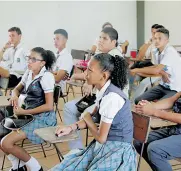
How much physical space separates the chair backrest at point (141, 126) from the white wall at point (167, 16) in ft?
16.7

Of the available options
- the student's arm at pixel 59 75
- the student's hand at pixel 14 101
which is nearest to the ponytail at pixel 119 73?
the student's hand at pixel 14 101

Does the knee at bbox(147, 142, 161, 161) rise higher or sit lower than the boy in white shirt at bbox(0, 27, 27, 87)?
lower

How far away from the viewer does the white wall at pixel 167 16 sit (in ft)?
22.7

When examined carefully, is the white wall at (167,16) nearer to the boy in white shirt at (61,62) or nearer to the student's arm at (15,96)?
the boy in white shirt at (61,62)

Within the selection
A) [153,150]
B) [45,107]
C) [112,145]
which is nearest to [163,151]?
[153,150]

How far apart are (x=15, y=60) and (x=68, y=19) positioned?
2.91m

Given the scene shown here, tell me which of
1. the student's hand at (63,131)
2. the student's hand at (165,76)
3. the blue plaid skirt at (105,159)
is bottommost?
the blue plaid skirt at (105,159)

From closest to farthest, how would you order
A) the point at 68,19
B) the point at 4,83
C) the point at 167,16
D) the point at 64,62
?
the point at 64,62 < the point at 4,83 < the point at 167,16 < the point at 68,19

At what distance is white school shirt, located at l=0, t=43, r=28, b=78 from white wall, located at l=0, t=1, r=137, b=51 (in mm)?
1830

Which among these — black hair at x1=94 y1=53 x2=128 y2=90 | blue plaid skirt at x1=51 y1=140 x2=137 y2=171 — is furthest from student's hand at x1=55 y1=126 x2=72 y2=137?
black hair at x1=94 y1=53 x2=128 y2=90

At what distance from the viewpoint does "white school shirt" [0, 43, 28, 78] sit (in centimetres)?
481

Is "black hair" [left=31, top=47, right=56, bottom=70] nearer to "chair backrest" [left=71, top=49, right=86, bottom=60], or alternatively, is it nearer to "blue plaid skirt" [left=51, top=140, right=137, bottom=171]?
"blue plaid skirt" [left=51, top=140, right=137, bottom=171]

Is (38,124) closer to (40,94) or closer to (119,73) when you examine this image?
(40,94)

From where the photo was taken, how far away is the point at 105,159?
6.01 ft
